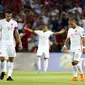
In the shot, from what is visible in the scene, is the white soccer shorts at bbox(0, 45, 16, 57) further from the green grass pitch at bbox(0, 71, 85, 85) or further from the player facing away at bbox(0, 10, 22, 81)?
the green grass pitch at bbox(0, 71, 85, 85)

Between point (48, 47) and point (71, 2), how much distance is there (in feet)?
17.2

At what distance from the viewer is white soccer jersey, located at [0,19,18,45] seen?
15820 mm

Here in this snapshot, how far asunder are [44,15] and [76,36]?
35.5 ft

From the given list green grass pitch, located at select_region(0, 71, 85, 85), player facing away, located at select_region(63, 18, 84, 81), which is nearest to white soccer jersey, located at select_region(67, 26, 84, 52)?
player facing away, located at select_region(63, 18, 84, 81)

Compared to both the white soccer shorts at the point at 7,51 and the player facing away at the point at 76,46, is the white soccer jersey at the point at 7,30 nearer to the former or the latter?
the white soccer shorts at the point at 7,51

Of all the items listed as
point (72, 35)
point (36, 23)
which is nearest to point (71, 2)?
point (36, 23)

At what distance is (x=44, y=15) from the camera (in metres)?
27.9

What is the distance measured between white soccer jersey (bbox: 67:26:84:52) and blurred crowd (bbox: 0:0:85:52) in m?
8.99

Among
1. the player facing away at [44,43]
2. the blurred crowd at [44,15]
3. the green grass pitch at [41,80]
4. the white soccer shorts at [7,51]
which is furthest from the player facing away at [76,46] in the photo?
the blurred crowd at [44,15]

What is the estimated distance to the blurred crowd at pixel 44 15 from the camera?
26.6 meters

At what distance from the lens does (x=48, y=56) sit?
24.5m

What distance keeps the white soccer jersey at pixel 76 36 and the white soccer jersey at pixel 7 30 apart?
238 cm

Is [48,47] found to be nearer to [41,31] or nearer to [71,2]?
[41,31]

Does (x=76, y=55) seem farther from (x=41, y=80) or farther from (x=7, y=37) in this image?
(x=7, y=37)
